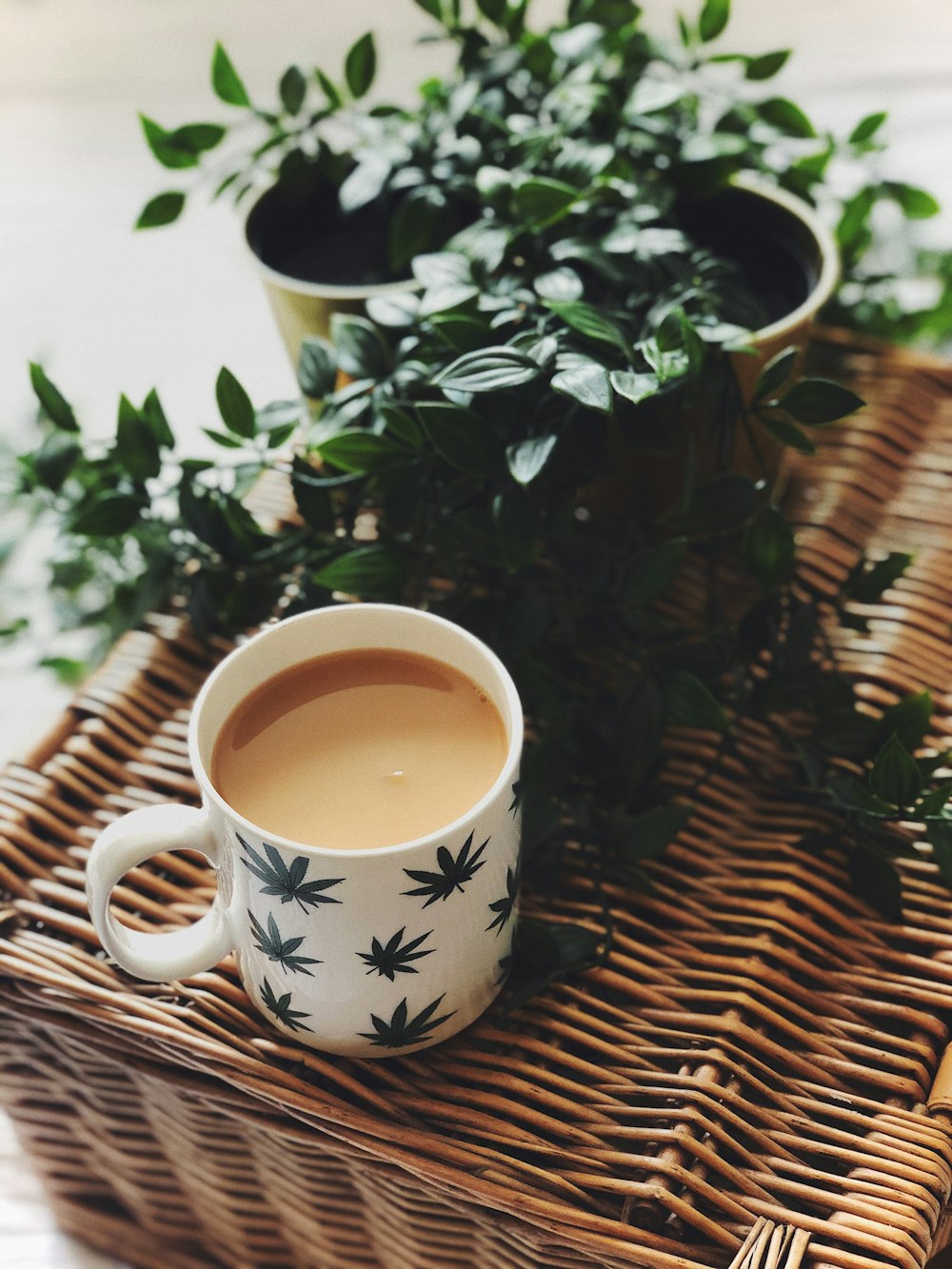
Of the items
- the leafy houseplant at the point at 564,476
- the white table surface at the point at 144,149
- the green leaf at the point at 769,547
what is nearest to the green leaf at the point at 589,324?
the leafy houseplant at the point at 564,476

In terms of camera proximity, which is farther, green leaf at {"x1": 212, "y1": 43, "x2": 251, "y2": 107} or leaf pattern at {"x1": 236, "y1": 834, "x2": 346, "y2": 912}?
green leaf at {"x1": 212, "y1": 43, "x2": 251, "y2": 107}

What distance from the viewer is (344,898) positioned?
0.42 metres

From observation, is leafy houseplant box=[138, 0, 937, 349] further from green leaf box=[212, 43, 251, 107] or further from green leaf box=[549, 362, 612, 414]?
green leaf box=[549, 362, 612, 414]

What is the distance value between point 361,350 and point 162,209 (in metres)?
0.19

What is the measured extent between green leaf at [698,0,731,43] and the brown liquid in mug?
0.42m

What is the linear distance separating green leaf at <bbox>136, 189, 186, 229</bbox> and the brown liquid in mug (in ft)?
1.04

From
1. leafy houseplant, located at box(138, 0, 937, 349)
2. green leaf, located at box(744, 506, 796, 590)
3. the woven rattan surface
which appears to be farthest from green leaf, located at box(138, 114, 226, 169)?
green leaf, located at box(744, 506, 796, 590)

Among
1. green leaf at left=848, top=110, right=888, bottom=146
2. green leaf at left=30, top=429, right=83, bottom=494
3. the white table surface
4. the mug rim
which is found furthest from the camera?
the white table surface

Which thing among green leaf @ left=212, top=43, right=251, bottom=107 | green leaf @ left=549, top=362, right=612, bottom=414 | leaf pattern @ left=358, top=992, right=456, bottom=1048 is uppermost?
green leaf @ left=212, top=43, right=251, bottom=107

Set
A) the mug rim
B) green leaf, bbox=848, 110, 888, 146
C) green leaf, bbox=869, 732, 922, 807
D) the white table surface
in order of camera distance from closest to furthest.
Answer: the mug rim
green leaf, bbox=869, 732, 922, 807
green leaf, bbox=848, 110, 888, 146
the white table surface

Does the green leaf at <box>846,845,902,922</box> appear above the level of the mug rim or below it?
below

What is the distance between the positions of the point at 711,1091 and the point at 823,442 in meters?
0.43

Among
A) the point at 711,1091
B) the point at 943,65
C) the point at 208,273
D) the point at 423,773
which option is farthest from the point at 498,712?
the point at 943,65

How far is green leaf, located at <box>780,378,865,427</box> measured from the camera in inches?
21.0
